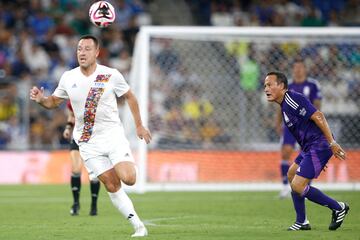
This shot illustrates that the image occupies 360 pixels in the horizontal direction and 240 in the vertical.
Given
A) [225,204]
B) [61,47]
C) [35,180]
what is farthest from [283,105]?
[61,47]

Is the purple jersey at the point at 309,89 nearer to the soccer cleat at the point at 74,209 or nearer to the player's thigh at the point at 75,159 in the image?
the player's thigh at the point at 75,159

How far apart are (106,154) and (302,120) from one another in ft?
8.57

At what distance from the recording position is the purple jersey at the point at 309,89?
1733 centimetres

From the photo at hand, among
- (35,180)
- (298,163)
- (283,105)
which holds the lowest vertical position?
(35,180)

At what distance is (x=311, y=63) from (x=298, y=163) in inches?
399

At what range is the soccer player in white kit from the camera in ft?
35.4

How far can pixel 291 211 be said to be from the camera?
14773 millimetres

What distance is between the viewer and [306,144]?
458 inches

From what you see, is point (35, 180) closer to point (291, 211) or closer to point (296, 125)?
point (291, 211)

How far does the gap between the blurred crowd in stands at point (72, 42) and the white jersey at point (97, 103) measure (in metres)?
10.5

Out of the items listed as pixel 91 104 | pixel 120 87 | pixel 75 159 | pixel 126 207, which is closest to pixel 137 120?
pixel 120 87

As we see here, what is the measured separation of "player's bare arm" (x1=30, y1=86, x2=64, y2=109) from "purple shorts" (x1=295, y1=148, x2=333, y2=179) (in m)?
3.22

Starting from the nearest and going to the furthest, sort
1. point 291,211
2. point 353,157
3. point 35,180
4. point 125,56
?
point 291,211 < point 353,157 < point 35,180 < point 125,56

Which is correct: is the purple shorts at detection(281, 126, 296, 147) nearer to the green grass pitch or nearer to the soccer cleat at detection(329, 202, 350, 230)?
the green grass pitch
